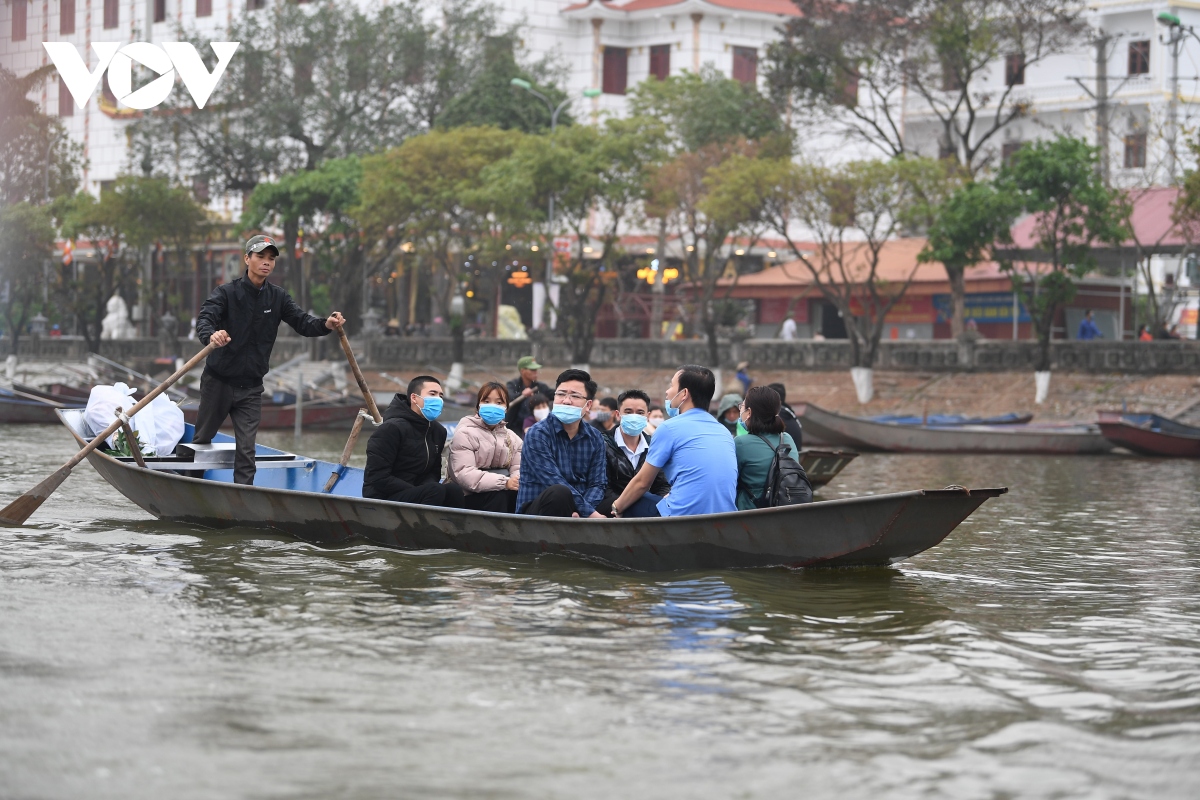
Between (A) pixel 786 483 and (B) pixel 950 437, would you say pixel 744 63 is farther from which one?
(A) pixel 786 483

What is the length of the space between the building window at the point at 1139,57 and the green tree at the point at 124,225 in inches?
1028

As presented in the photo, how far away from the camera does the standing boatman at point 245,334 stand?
10.9 meters

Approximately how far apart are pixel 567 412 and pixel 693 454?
2.96ft

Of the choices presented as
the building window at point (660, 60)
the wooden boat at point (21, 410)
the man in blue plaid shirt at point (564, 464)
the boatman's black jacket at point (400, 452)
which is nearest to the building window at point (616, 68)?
the building window at point (660, 60)

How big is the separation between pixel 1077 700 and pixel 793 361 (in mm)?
28245

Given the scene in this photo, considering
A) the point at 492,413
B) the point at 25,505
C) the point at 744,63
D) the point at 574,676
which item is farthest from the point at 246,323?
the point at 744,63

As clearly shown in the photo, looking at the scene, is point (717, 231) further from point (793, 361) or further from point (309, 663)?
point (309, 663)

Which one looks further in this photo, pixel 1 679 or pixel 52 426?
pixel 52 426

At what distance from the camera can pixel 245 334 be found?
11.2 m

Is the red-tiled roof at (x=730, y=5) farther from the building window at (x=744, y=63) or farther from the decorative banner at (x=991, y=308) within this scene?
the decorative banner at (x=991, y=308)

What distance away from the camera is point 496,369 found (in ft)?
128

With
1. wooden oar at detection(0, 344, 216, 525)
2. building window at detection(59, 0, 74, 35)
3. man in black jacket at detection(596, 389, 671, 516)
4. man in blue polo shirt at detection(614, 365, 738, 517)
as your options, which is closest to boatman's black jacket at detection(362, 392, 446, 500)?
man in black jacket at detection(596, 389, 671, 516)

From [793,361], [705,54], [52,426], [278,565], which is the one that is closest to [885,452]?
[793,361]

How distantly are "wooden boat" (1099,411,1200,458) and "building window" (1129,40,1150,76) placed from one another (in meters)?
20.8
